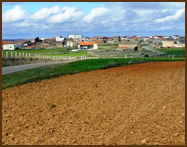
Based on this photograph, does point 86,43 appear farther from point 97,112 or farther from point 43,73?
point 97,112

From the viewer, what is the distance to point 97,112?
973 centimetres

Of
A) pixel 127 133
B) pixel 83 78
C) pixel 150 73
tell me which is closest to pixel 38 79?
pixel 83 78

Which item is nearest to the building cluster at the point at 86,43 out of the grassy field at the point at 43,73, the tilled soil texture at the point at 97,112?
the grassy field at the point at 43,73

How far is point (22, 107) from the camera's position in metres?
10.6

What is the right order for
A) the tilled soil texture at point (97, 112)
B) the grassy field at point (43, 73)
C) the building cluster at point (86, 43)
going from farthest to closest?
the building cluster at point (86, 43) < the grassy field at point (43, 73) < the tilled soil texture at point (97, 112)

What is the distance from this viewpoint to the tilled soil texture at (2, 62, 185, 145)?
25.2 feet

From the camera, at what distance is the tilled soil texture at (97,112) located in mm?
7684

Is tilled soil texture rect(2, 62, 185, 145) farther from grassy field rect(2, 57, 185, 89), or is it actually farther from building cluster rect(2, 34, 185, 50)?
building cluster rect(2, 34, 185, 50)

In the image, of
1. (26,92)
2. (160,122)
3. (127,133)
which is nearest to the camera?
(127,133)

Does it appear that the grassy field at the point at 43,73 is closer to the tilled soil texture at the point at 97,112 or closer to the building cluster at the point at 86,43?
the tilled soil texture at the point at 97,112

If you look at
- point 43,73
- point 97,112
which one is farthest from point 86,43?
point 97,112

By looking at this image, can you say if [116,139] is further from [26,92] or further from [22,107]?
[26,92]

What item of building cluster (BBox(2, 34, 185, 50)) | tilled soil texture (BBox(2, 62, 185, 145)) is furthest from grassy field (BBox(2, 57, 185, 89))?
building cluster (BBox(2, 34, 185, 50))

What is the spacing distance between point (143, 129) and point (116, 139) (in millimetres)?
951
